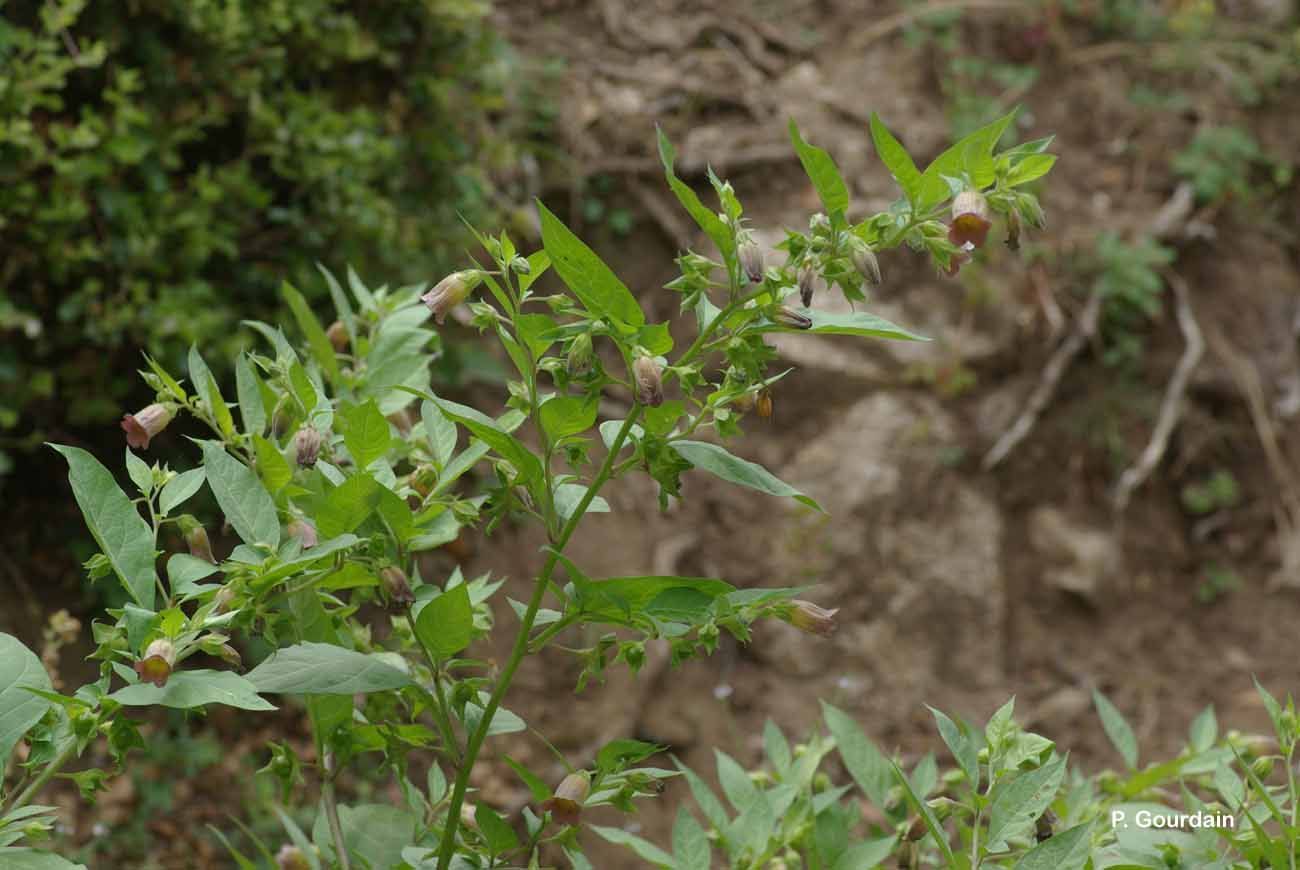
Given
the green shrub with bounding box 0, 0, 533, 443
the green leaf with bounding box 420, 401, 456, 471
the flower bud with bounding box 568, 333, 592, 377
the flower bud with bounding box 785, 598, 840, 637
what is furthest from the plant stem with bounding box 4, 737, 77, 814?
the green shrub with bounding box 0, 0, 533, 443

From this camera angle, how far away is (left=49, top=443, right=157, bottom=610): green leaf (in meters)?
0.99

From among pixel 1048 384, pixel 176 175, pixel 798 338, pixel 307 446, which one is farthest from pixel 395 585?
pixel 1048 384

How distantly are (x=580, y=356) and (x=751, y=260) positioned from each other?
0.16 meters

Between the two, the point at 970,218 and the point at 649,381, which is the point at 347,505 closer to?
the point at 649,381

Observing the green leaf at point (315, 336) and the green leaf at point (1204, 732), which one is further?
the green leaf at point (1204, 732)

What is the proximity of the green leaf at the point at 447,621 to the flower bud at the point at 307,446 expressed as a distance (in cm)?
18

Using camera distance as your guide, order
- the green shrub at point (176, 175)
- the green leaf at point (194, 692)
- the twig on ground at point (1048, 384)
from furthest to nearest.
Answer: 1. the twig on ground at point (1048, 384)
2. the green shrub at point (176, 175)
3. the green leaf at point (194, 692)

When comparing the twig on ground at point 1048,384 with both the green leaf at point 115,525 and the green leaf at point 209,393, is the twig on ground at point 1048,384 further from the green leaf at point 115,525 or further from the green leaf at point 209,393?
the green leaf at point 115,525

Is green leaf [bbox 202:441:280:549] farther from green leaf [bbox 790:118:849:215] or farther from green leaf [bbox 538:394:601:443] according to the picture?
green leaf [bbox 790:118:849:215]

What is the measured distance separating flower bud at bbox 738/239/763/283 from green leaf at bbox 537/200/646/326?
0.09 m

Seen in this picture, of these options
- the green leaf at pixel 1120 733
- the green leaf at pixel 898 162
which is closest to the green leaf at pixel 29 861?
the green leaf at pixel 898 162

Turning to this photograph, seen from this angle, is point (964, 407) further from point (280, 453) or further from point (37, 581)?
point (280, 453)

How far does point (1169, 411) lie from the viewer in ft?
13.7

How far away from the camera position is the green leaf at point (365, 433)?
1.02 metres
